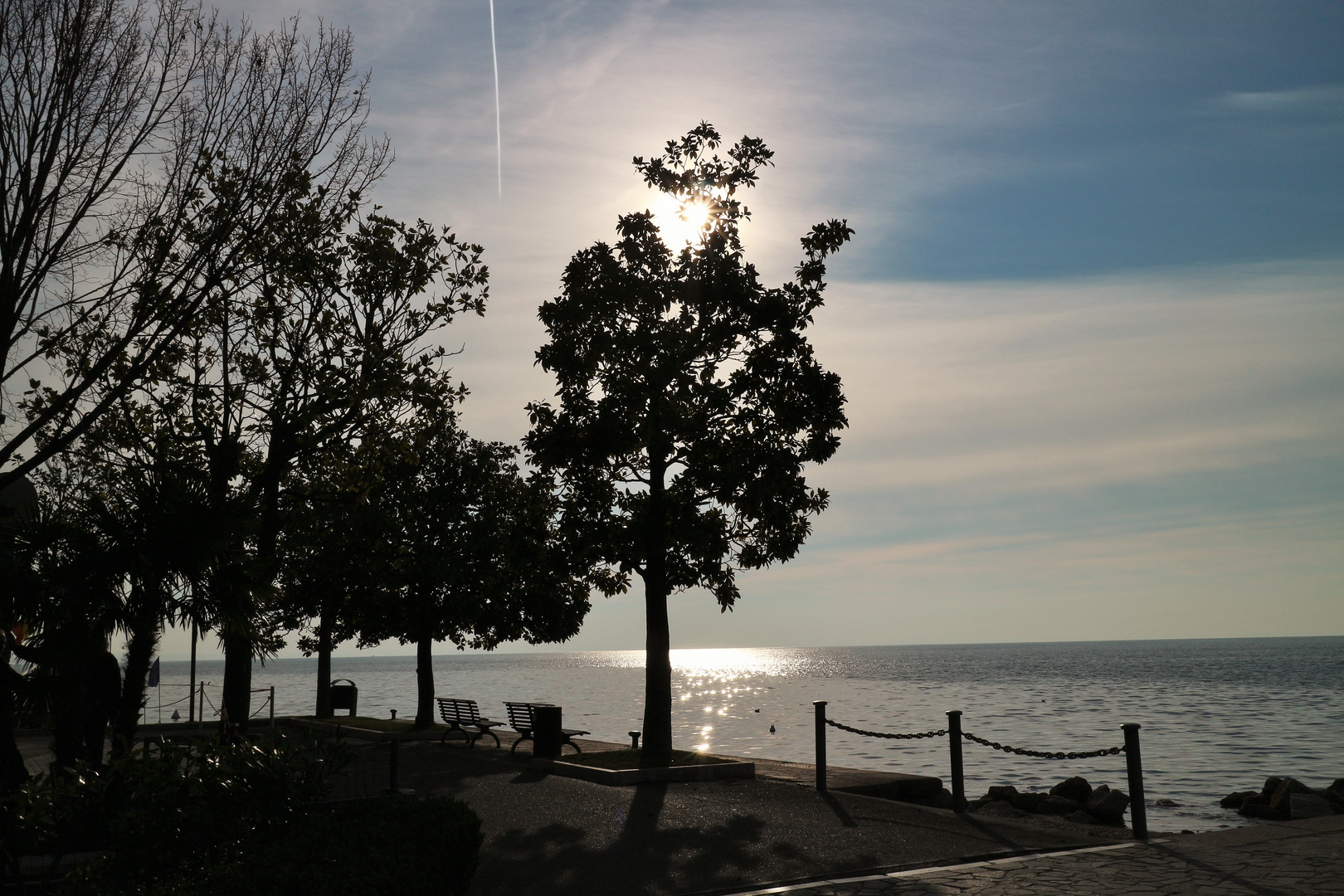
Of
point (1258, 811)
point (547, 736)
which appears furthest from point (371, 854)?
point (1258, 811)

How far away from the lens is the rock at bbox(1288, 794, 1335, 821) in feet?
77.5

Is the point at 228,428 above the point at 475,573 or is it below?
above

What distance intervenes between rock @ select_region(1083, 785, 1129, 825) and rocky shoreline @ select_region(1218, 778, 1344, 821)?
3425mm

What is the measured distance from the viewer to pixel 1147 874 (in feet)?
34.8

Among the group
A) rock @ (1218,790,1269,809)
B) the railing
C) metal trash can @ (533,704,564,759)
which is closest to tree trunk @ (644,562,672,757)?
metal trash can @ (533,704,564,759)

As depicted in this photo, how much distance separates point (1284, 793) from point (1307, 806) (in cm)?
132

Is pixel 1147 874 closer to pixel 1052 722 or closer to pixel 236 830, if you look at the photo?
pixel 236 830

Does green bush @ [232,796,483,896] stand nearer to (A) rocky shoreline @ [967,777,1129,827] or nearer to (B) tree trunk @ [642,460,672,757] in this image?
(B) tree trunk @ [642,460,672,757]

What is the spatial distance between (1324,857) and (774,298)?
14698mm

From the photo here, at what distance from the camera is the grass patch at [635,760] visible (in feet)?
64.9

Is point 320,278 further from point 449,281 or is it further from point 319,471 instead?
point 319,471

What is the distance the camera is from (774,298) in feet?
75.2

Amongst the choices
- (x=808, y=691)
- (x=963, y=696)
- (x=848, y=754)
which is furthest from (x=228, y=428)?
(x=808, y=691)

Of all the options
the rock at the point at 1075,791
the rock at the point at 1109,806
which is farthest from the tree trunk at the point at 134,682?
the rock at the point at 1075,791
